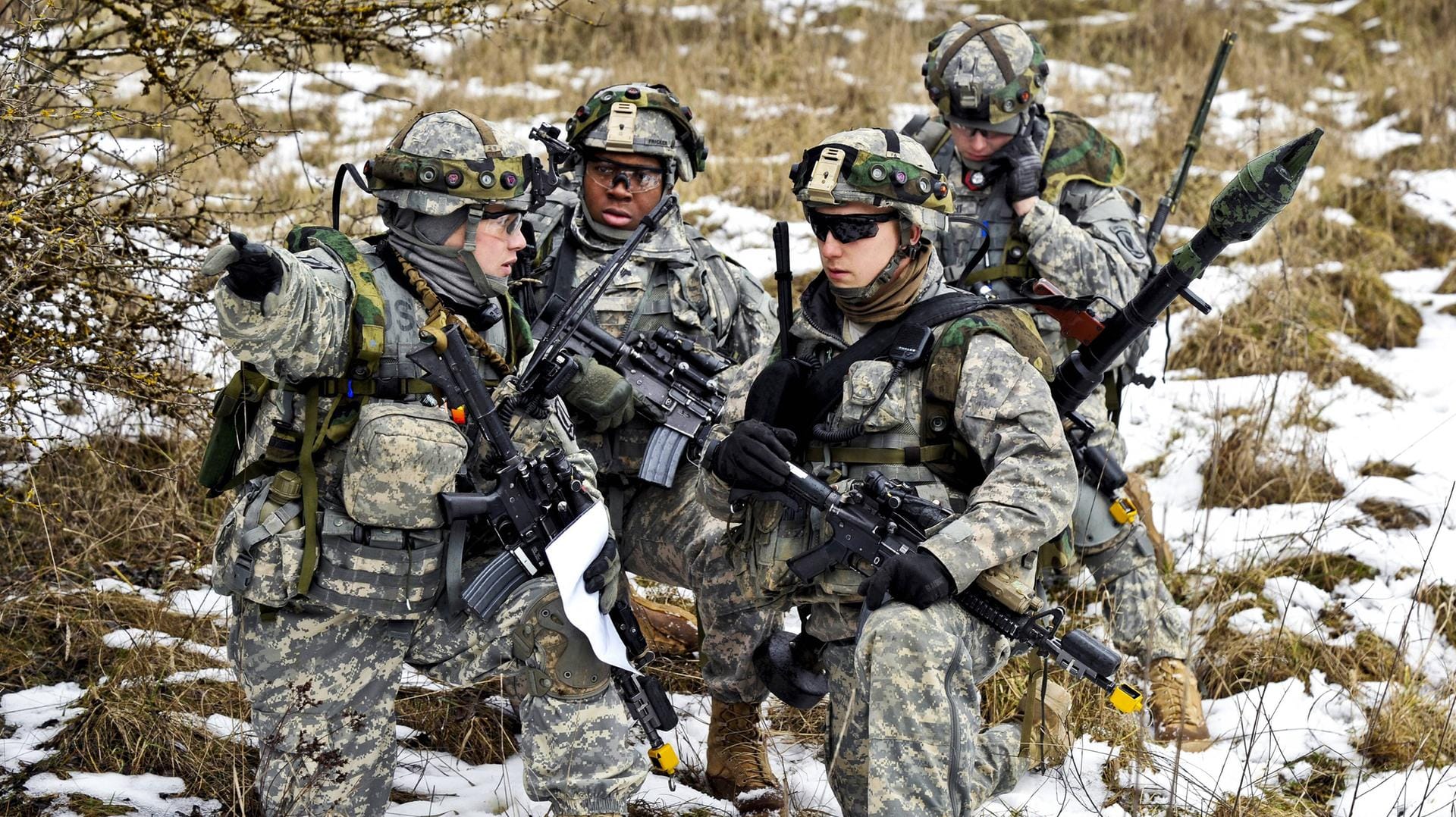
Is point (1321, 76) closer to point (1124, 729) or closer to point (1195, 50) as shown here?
point (1195, 50)

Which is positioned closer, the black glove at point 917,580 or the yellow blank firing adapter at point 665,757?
the black glove at point 917,580

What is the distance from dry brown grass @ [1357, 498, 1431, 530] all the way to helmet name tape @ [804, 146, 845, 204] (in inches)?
160

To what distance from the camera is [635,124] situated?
15.9 ft

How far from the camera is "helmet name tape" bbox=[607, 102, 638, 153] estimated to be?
15.7 feet

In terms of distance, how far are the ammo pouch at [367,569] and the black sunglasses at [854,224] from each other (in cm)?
146

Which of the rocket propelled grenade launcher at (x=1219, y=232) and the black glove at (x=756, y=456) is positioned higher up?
the rocket propelled grenade launcher at (x=1219, y=232)

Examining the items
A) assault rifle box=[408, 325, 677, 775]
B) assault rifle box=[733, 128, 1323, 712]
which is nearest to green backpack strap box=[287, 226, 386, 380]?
assault rifle box=[408, 325, 677, 775]

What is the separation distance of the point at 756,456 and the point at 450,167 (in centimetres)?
117

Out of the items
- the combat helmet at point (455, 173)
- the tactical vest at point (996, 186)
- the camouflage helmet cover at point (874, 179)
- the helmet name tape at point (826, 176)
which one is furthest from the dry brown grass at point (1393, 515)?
the combat helmet at point (455, 173)

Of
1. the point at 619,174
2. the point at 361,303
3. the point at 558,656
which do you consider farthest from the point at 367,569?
the point at 619,174

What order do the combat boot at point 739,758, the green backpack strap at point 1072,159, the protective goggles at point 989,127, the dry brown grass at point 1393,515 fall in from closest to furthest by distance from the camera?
the combat boot at point 739,758 → the protective goggles at point 989,127 → the green backpack strap at point 1072,159 → the dry brown grass at point 1393,515

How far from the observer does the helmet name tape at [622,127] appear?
188 inches

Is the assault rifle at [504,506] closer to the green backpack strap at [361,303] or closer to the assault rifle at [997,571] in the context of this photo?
the green backpack strap at [361,303]

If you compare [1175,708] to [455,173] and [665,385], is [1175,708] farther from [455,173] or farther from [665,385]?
[455,173]
